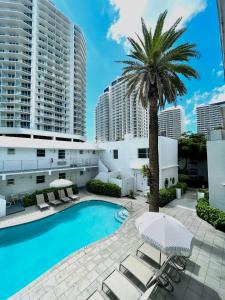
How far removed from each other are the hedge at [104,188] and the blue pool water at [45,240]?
2.19 metres

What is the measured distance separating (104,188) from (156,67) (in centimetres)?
1327

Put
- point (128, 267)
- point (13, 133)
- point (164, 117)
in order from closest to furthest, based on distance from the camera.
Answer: point (128, 267) < point (13, 133) < point (164, 117)

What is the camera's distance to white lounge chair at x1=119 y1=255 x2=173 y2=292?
5.02 metres

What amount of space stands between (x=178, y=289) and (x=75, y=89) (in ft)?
203

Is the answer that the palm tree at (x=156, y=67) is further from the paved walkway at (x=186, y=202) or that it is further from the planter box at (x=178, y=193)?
the planter box at (x=178, y=193)

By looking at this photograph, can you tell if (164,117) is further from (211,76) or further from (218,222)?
(218,222)

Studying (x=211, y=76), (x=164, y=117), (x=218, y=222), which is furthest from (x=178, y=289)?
(x=164, y=117)

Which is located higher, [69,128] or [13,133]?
[69,128]

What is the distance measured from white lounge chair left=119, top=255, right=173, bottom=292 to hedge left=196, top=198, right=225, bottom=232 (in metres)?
5.94

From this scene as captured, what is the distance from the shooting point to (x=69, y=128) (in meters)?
54.8

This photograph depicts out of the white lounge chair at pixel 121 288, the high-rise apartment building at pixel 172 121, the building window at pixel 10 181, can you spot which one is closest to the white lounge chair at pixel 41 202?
the building window at pixel 10 181

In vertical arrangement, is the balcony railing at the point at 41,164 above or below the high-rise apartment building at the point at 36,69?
below

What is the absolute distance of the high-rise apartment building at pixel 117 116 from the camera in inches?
3620

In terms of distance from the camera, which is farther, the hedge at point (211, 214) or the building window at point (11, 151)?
the building window at point (11, 151)
